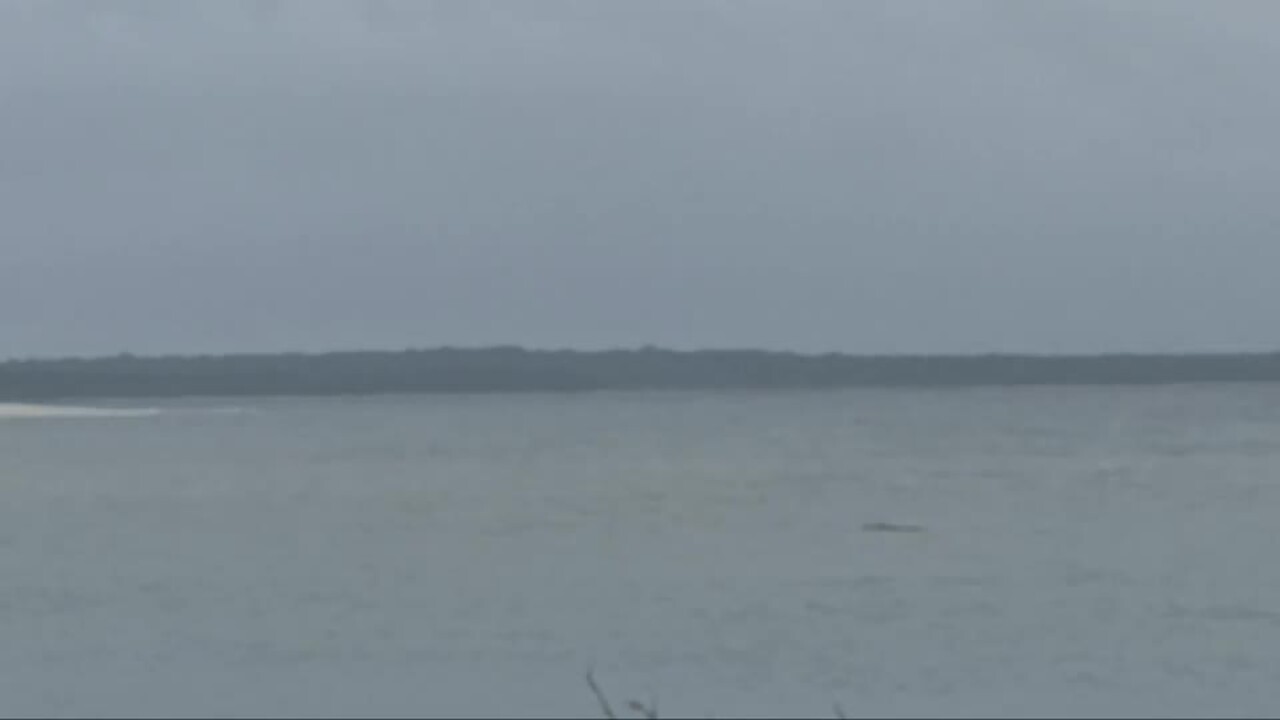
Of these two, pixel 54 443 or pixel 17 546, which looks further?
pixel 54 443

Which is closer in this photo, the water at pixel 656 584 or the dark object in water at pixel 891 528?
the water at pixel 656 584

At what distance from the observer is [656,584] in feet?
124

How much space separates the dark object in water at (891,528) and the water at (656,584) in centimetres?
32

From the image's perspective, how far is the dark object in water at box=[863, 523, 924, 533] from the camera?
46.5 m

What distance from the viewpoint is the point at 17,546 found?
4588 cm

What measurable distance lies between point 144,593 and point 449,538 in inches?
432

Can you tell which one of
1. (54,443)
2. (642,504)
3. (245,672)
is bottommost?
(54,443)

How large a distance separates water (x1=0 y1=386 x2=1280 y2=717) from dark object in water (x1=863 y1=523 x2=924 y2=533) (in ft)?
1.07

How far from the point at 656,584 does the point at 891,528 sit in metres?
9.94

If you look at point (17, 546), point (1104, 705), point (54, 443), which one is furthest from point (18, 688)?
point (54, 443)

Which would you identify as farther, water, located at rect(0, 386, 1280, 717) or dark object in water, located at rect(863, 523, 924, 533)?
dark object in water, located at rect(863, 523, 924, 533)

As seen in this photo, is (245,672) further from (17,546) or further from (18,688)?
(17,546)

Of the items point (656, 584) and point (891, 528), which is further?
point (891, 528)

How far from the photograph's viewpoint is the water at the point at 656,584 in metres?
26.7
